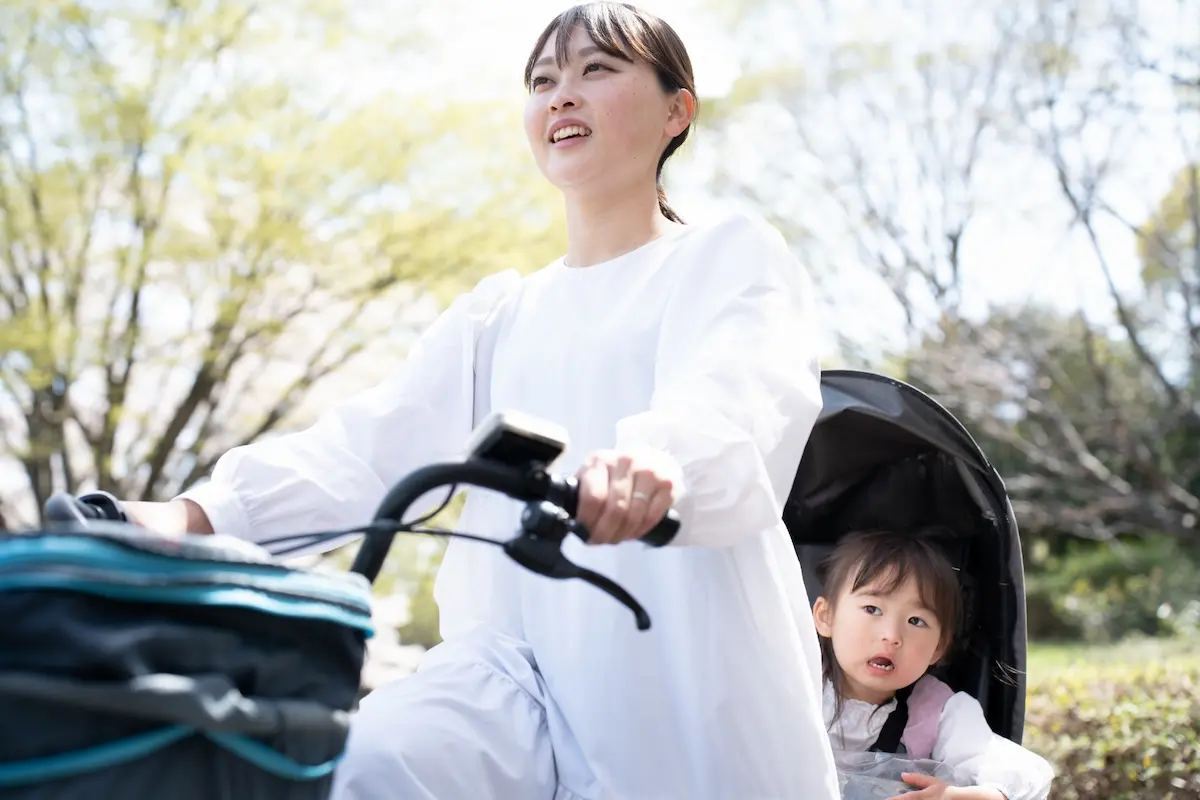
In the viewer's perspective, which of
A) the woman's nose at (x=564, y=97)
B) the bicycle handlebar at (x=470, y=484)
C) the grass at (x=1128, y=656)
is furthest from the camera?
the grass at (x=1128, y=656)

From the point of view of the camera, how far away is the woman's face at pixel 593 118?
2.28 meters

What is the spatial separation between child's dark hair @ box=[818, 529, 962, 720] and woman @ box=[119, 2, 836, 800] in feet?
2.56

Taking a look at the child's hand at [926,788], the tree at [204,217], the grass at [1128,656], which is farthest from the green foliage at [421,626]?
the child's hand at [926,788]

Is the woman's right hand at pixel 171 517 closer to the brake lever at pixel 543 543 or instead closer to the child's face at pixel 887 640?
the brake lever at pixel 543 543

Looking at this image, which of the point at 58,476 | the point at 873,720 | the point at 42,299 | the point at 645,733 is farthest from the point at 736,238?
the point at 58,476

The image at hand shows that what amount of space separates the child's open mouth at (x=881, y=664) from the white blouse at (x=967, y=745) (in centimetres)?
11

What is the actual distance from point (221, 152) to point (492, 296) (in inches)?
255

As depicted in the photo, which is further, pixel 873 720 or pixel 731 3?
pixel 731 3

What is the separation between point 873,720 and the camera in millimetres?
2824

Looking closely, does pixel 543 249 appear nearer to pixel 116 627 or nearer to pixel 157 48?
pixel 157 48

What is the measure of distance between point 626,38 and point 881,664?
1.54m

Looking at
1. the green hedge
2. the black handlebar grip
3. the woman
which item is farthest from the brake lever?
the green hedge

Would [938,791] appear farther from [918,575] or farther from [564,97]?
[564,97]

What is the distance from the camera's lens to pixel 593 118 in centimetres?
227
